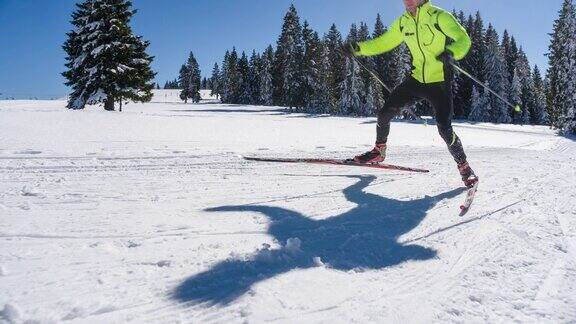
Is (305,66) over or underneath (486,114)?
over

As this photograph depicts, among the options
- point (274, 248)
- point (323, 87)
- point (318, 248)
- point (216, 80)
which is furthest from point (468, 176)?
point (216, 80)

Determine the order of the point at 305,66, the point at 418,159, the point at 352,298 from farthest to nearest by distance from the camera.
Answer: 1. the point at 305,66
2. the point at 418,159
3. the point at 352,298

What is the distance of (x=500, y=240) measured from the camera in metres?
3.12

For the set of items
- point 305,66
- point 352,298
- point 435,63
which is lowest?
point 352,298

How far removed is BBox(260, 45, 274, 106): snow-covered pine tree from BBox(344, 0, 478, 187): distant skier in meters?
68.2

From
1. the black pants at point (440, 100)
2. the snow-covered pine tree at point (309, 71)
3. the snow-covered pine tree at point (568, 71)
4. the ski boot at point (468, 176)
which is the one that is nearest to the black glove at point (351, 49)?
the black pants at point (440, 100)

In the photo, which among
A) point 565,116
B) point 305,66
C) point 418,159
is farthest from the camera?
point 305,66

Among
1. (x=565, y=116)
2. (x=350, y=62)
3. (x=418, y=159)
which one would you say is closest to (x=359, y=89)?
(x=350, y=62)

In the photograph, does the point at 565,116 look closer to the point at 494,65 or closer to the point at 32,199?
the point at 494,65

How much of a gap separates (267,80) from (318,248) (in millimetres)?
73281

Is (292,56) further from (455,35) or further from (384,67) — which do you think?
(455,35)

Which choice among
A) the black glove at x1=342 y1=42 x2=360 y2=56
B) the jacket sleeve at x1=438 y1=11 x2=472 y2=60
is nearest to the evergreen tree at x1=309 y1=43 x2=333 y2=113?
the black glove at x1=342 y1=42 x2=360 y2=56

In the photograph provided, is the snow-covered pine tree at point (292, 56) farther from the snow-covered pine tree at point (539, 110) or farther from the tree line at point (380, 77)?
the snow-covered pine tree at point (539, 110)

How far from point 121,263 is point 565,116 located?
3998 cm
